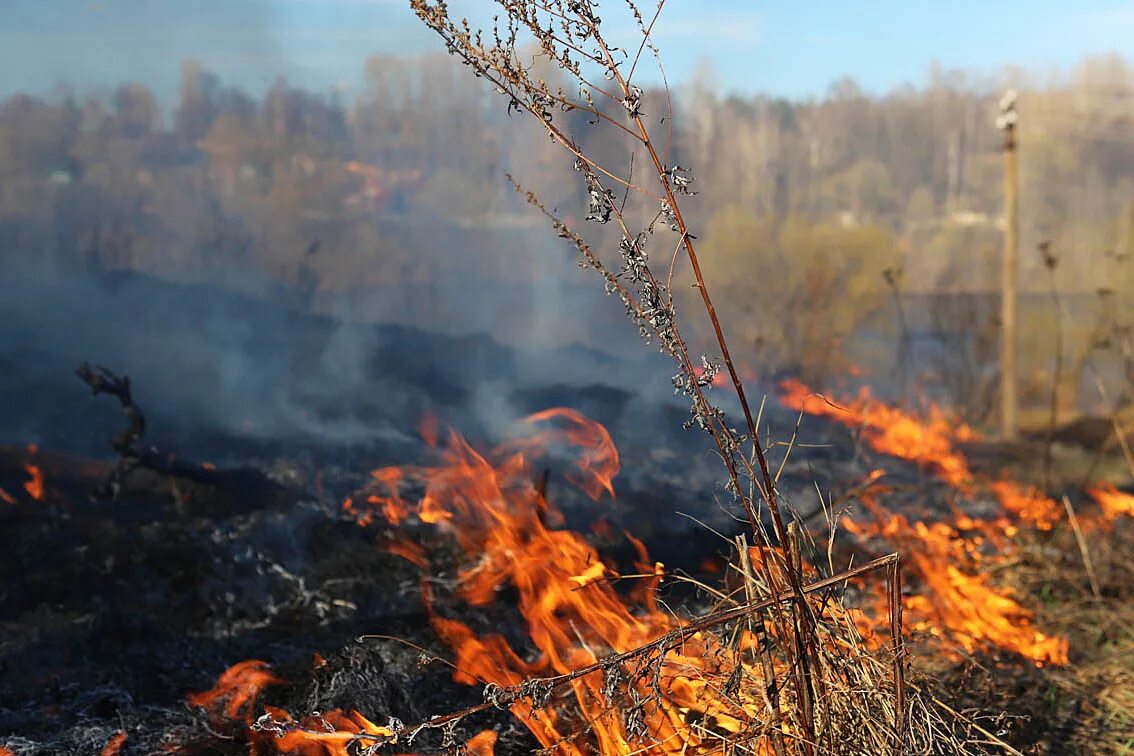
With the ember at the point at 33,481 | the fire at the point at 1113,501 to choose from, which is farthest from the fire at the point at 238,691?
the fire at the point at 1113,501

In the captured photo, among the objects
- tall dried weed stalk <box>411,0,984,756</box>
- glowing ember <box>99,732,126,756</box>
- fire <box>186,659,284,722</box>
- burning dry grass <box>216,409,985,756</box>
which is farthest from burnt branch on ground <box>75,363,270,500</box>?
tall dried weed stalk <box>411,0,984,756</box>

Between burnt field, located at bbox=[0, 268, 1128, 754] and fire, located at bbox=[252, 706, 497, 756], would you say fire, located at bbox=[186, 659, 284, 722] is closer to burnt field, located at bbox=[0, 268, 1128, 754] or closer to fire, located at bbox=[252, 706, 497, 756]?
burnt field, located at bbox=[0, 268, 1128, 754]

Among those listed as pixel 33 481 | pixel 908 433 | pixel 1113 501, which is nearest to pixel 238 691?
pixel 33 481

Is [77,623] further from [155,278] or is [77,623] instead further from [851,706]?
[155,278]

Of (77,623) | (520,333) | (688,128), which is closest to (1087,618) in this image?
(77,623)

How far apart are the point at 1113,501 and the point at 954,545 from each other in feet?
8.05

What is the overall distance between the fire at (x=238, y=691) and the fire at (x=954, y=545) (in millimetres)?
2242

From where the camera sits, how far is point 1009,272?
35.7 feet

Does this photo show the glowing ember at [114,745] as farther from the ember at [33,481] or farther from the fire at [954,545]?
the ember at [33,481]

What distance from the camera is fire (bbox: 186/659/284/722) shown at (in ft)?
11.0

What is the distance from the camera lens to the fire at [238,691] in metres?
3.34

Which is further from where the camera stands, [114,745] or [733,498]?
[114,745]

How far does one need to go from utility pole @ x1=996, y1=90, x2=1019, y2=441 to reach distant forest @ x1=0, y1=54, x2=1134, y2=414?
5.81 feet

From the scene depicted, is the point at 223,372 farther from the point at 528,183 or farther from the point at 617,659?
the point at 617,659
